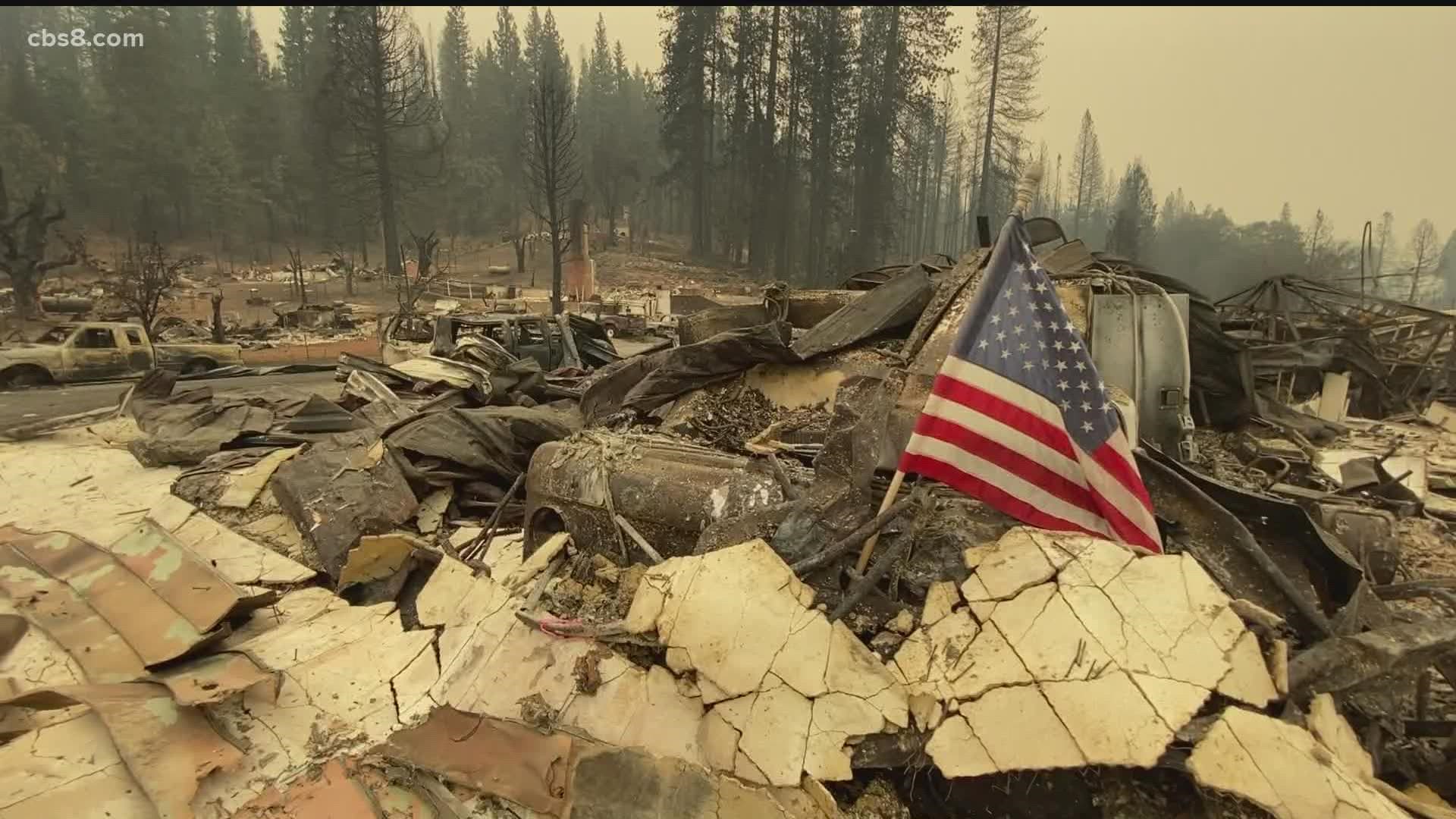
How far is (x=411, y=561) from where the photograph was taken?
4.82m

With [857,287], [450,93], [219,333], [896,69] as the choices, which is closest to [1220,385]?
[857,287]

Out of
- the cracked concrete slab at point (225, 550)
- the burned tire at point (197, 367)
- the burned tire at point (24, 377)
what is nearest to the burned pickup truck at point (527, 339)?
the burned tire at point (197, 367)

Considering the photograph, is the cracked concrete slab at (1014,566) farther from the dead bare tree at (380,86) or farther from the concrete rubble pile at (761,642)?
the dead bare tree at (380,86)

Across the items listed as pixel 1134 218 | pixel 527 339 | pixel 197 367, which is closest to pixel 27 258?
pixel 197 367

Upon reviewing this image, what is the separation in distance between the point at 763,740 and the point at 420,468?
4.28 m

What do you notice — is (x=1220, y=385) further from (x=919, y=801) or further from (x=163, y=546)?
(x=163, y=546)

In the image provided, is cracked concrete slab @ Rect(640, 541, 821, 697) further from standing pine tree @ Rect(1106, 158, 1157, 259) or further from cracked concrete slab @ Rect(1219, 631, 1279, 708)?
standing pine tree @ Rect(1106, 158, 1157, 259)

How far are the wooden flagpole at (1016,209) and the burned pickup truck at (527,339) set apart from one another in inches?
383

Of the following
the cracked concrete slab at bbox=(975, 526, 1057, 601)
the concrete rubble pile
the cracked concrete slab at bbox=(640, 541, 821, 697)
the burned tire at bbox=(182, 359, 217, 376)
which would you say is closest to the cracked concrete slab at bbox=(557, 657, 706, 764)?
the concrete rubble pile

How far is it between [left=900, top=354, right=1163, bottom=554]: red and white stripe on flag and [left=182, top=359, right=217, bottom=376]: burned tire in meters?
14.8

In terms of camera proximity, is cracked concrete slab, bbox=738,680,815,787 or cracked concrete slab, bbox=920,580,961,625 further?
cracked concrete slab, bbox=920,580,961,625

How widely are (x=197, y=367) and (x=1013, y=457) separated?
1599cm

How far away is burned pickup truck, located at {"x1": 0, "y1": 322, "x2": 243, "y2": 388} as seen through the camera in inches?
521

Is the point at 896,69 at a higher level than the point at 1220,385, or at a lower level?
higher
